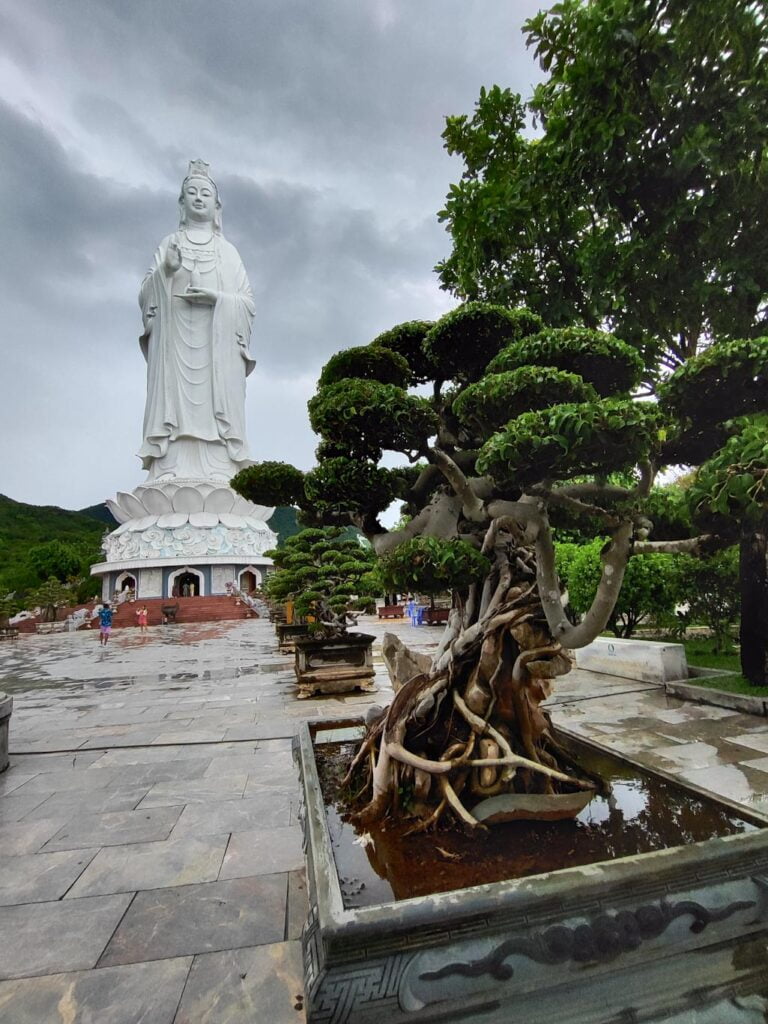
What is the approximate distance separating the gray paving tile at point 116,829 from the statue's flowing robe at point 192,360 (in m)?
30.4

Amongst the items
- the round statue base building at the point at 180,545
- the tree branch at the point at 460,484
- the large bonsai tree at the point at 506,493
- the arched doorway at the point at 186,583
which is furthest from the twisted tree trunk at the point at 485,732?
the arched doorway at the point at 186,583

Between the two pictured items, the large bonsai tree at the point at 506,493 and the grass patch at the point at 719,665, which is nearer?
the large bonsai tree at the point at 506,493

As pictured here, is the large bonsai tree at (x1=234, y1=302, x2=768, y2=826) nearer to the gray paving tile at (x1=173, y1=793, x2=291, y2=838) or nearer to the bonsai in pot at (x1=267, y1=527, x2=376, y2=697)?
the gray paving tile at (x1=173, y1=793, x2=291, y2=838)

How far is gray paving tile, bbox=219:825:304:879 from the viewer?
10.2 ft

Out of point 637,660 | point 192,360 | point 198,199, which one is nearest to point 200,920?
point 637,660

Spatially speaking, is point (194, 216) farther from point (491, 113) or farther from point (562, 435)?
point (562, 435)

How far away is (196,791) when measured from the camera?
437 cm

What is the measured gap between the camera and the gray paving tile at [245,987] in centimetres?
201

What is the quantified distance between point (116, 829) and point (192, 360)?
32.3m

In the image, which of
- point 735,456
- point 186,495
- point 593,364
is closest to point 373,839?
point 735,456

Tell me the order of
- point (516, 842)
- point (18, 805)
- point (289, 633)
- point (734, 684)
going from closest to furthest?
1. point (516, 842)
2. point (18, 805)
3. point (734, 684)
4. point (289, 633)

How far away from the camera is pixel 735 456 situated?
2322 millimetres

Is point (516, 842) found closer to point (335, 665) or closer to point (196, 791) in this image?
point (196, 791)

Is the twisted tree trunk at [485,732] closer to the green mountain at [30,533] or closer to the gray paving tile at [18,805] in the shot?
the gray paving tile at [18,805]
